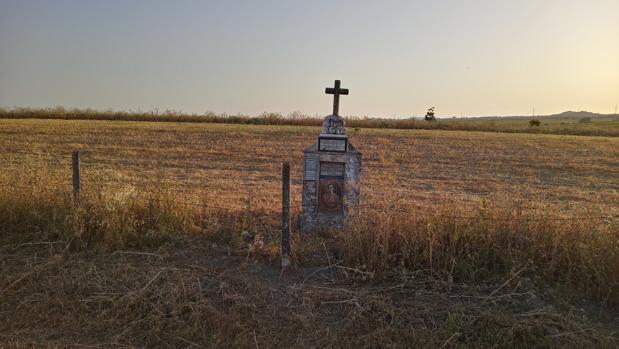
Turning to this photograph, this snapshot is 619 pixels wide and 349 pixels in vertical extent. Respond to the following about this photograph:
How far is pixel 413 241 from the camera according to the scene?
4.69 metres

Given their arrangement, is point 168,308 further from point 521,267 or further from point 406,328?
point 521,267

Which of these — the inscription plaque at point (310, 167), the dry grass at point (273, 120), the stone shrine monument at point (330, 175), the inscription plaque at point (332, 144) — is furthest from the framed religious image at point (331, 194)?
the dry grass at point (273, 120)

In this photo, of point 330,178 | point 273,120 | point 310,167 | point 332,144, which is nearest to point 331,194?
point 330,178

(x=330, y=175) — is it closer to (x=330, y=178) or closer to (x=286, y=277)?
(x=330, y=178)

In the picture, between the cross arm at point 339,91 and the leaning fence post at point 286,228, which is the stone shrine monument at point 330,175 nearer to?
the cross arm at point 339,91

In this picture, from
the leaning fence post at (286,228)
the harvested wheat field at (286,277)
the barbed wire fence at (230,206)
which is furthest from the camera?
the barbed wire fence at (230,206)

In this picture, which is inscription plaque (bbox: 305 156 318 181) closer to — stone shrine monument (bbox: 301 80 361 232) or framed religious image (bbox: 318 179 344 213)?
stone shrine monument (bbox: 301 80 361 232)

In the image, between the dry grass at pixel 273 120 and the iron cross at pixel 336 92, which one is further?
the dry grass at pixel 273 120

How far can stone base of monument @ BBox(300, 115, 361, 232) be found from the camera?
6496 mm

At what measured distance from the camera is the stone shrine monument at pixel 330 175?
21.3 feet

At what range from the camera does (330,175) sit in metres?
6.60

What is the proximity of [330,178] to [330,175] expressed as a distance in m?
0.04

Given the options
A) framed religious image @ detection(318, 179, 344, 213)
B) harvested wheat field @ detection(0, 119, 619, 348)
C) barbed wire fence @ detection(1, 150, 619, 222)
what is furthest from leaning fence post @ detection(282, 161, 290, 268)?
framed religious image @ detection(318, 179, 344, 213)

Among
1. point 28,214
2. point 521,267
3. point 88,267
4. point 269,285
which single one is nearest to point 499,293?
point 521,267
